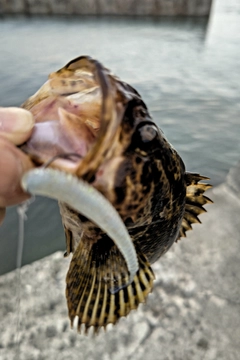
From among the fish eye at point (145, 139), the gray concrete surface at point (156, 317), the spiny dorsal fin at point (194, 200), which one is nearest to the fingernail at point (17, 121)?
the fish eye at point (145, 139)

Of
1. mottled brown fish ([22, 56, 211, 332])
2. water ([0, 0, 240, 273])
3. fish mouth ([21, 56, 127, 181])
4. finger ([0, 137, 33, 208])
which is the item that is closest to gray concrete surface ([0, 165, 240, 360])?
water ([0, 0, 240, 273])

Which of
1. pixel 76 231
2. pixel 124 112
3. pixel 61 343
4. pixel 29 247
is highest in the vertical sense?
pixel 124 112

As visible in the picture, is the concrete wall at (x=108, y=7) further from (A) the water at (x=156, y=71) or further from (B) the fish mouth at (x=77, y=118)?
(B) the fish mouth at (x=77, y=118)

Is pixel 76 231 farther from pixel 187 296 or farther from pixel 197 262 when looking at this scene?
pixel 197 262

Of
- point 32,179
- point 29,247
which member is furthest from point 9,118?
point 29,247

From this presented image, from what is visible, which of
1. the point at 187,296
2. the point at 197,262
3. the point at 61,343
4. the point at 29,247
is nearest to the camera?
the point at 61,343

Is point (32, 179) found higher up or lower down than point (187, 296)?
higher up

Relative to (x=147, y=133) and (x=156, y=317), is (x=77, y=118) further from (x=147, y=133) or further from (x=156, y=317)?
(x=156, y=317)
